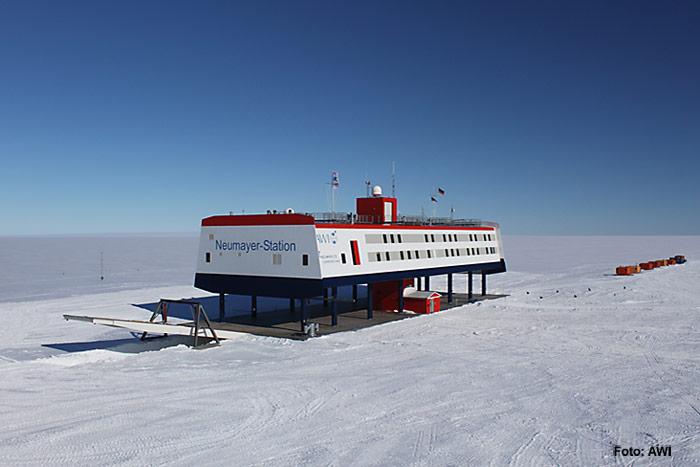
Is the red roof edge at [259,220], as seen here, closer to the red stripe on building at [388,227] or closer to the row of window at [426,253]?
the red stripe on building at [388,227]

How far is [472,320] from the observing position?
38.6 metres

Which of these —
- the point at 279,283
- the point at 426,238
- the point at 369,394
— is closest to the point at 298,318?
the point at 279,283

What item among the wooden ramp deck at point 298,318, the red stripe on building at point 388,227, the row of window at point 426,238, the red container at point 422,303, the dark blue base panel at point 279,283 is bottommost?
the wooden ramp deck at point 298,318

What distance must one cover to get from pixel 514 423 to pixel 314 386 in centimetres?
725

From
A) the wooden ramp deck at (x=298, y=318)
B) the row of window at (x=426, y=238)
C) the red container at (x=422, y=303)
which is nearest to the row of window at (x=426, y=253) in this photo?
the row of window at (x=426, y=238)

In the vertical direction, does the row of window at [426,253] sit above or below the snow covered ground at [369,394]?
above

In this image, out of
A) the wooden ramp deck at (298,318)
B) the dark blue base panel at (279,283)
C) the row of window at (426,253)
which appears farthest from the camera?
the row of window at (426,253)

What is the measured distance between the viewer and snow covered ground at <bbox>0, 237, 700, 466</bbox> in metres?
15.5

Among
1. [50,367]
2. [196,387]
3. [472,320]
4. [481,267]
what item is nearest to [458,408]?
[196,387]

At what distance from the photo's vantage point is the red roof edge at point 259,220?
33.0 m

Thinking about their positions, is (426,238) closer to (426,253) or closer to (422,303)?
(426,253)

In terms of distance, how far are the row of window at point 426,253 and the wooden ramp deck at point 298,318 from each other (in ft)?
12.4

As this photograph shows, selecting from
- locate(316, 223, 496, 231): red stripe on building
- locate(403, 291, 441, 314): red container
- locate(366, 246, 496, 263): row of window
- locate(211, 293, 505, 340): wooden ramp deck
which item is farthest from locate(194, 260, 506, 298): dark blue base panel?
locate(316, 223, 496, 231): red stripe on building

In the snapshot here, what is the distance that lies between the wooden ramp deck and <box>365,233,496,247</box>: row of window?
4.83 m
